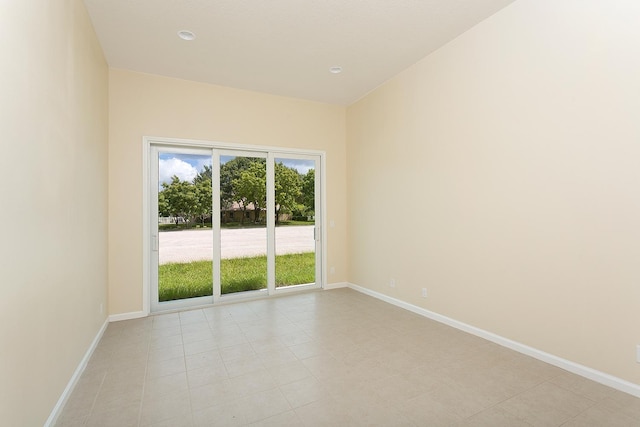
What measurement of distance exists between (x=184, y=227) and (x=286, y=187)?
1.65 m

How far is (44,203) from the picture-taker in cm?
185

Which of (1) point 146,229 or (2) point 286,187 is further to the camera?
(2) point 286,187

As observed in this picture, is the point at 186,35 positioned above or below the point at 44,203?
above

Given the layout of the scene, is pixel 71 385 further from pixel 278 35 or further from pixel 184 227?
pixel 278 35

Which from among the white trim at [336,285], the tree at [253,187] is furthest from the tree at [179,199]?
the white trim at [336,285]

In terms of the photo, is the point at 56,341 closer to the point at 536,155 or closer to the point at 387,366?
the point at 387,366

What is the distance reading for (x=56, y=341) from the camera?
79.4 inches

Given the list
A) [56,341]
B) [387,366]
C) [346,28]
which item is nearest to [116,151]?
[56,341]

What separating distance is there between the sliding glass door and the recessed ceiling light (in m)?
1.49

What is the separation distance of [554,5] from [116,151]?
4769 millimetres

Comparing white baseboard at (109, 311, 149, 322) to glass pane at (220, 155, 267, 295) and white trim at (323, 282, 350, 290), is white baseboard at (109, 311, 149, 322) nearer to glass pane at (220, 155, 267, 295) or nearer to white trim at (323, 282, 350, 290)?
glass pane at (220, 155, 267, 295)

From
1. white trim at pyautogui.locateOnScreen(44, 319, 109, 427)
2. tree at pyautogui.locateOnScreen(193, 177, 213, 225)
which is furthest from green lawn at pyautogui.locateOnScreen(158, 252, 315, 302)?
white trim at pyautogui.locateOnScreen(44, 319, 109, 427)

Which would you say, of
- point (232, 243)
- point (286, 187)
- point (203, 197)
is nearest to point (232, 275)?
point (232, 243)

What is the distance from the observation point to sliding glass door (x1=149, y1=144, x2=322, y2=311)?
13.8 feet
